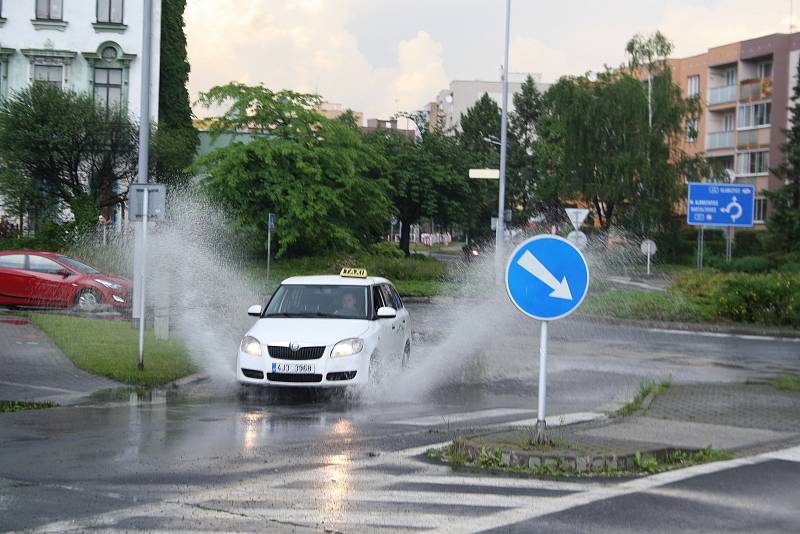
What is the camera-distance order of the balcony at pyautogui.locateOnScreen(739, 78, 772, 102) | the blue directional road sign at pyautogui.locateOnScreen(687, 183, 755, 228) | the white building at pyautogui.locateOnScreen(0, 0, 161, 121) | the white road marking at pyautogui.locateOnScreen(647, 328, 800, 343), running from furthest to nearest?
the balcony at pyautogui.locateOnScreen(739, 78, 772, 102)
the white building at pyautogui.locateOnScreen(0, 0, 161, 121)
the blue directional road sign at pyautogui.locateOnScreen(687, 183, 755, 228)
the white road marking at pyautogui.locateOnScreen(647, 328, 800, 343)

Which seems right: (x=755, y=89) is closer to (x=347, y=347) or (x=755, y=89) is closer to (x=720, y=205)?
(x=720, y=205)

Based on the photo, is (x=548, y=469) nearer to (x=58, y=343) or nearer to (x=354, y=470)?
(x=354, y=470)

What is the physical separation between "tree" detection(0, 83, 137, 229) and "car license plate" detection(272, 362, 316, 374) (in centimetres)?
2839

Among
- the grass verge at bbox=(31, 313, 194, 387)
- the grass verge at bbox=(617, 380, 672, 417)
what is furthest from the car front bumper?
the grass verge at bbox=(617, 380, 672, 417)

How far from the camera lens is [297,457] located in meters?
9.41

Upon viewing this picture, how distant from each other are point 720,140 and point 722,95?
296 cm

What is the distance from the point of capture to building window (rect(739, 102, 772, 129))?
70250mm

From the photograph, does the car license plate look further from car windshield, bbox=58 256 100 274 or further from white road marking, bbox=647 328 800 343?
white road marking, bbox=647 328 800 343

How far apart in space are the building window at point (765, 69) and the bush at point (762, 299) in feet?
152

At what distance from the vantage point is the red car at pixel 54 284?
2627 centimetres

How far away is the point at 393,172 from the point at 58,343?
164 ft

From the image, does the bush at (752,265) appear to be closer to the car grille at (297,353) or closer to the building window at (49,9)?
the building window at (49,9)

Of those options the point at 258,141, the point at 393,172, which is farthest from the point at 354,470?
the point at 393,172

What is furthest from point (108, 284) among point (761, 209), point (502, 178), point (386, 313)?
point (761, 209)
